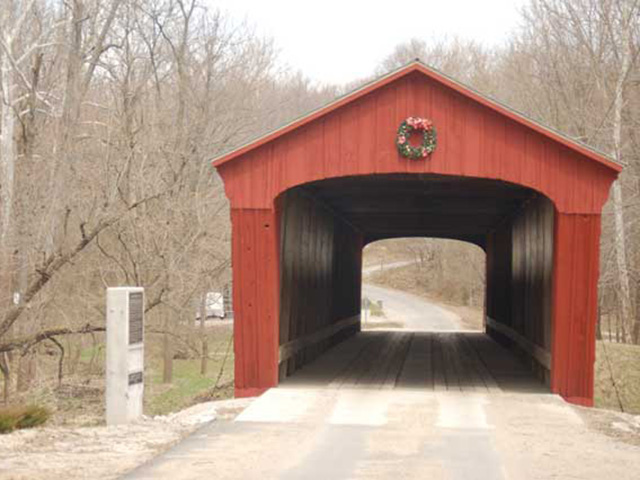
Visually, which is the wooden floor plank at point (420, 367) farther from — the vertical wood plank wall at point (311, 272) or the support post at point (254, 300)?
the support post at point (254, 300)

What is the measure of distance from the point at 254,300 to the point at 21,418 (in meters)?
3.95

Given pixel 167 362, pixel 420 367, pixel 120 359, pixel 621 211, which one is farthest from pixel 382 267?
pixel 120 359

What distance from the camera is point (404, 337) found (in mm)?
25484

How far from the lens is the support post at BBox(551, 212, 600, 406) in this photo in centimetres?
1240

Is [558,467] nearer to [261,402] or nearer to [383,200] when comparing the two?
[261,402]

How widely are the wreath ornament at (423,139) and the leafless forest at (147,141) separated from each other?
6.39 meters

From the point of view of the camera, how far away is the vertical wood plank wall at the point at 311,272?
14.3 meters

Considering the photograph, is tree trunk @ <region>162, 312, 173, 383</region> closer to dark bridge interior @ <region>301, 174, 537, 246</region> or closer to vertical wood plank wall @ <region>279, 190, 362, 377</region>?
vertical wood plank wall @ <region>279, 190, 362, 377</region>

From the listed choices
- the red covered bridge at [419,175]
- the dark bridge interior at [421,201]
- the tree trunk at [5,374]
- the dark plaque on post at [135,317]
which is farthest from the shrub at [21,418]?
the tree trunk at [5,374]

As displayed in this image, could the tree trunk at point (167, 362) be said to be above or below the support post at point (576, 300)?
below

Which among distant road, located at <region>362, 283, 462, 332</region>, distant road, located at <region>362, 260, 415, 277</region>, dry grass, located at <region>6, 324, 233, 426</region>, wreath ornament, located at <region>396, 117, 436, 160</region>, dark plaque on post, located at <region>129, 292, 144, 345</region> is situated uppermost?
wreath ornament, located at <region>396, 117, 436, 160</region>

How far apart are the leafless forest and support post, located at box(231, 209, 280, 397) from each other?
4.61 metres

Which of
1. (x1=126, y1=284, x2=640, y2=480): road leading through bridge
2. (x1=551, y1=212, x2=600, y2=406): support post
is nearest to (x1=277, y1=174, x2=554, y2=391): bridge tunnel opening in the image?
(x1=126, y1=284, x2=640, y2=480): road leading through bridge

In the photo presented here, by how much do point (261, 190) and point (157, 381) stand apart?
12628 millimetres
